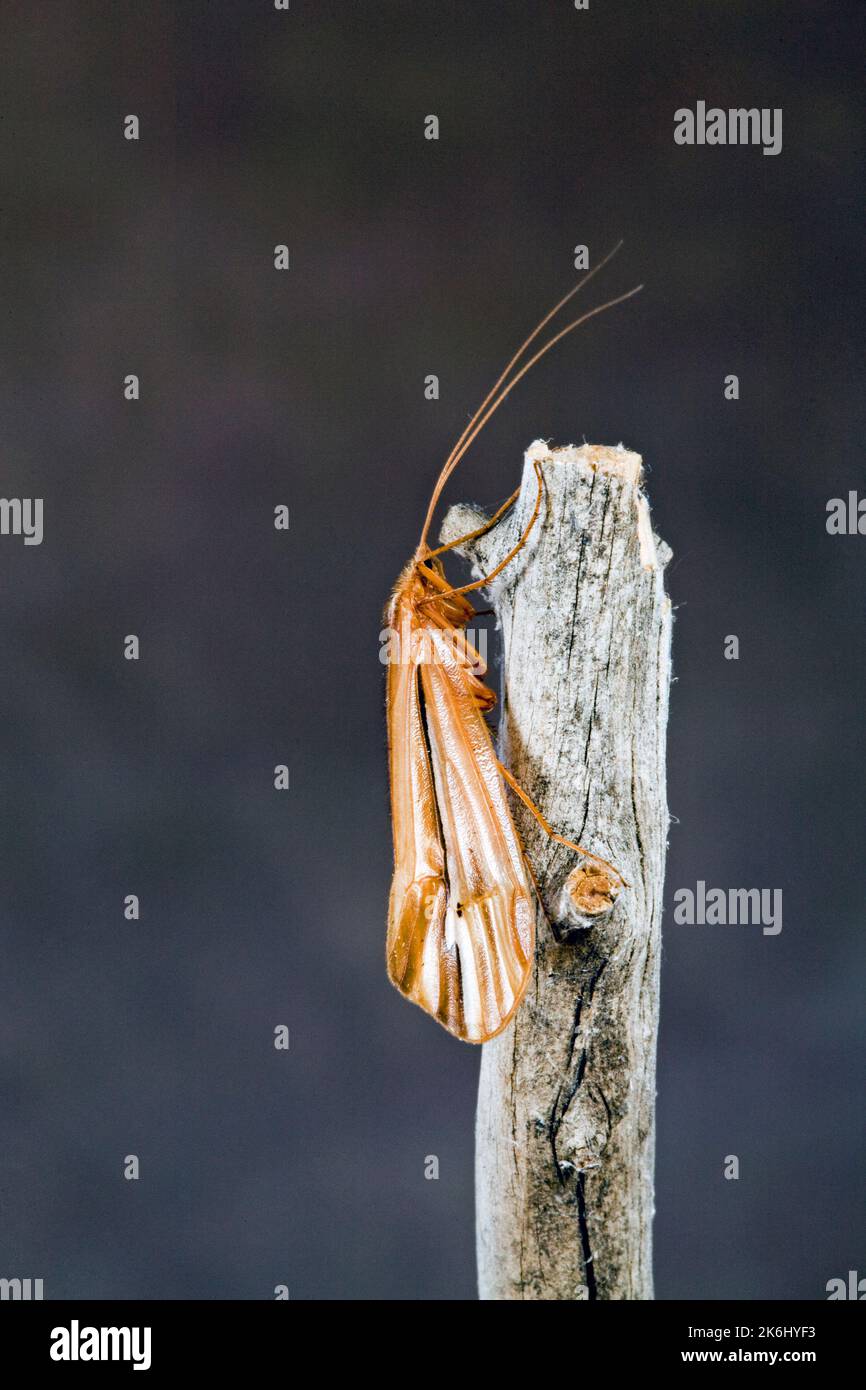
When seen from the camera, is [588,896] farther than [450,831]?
No

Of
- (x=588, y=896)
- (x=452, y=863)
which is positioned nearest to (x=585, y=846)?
(x=588, y=896)

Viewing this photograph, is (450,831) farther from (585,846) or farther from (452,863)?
(585,846)
